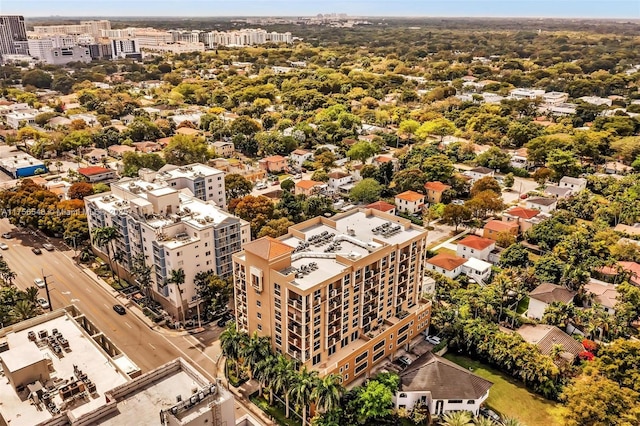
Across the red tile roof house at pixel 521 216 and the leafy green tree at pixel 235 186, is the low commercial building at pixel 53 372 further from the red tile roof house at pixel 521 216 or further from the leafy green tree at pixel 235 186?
the red tile roof house at pixel 521 216

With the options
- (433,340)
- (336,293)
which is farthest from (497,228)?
(336,293)

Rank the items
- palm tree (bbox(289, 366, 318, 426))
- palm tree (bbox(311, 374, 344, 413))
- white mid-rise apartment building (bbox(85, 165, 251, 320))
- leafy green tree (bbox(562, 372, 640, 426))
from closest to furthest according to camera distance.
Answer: leafy green tree (bbox(562, 372, 640, 426)) → palm tree (bbox(311, 374, 344, 413)) → palm tree (bbox(289, 366, 318, 426)) → white mid-rise apartment building (bbox(85, 165, 251, 320))

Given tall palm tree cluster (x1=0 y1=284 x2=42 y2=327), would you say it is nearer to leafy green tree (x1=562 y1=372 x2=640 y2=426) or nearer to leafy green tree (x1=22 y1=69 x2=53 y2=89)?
leafy green tree (x1=562 y1=372 x2=640 y2=426)

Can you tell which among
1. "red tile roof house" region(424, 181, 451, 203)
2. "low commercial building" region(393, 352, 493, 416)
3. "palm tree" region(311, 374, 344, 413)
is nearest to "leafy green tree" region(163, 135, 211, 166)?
"red tile roof house" region(424, 181, 451, 203)

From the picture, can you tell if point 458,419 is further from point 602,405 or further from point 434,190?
point 434,190

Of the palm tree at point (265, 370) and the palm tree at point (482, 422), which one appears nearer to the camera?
the palm tree at point (482, 422)

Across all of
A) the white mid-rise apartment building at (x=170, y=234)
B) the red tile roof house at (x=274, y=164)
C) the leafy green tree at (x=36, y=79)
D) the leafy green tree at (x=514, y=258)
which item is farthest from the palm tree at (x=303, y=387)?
the leafy green tree at (x=36, y=79)
